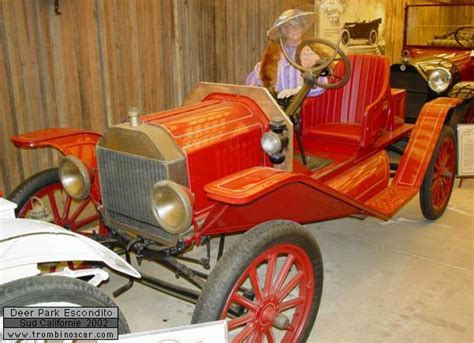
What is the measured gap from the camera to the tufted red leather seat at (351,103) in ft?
13.8

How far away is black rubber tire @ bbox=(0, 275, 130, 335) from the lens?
182 cm

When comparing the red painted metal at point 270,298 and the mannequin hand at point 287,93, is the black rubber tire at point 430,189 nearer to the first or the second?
the mannequin hand at point 287,93

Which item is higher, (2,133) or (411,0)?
(411,0)

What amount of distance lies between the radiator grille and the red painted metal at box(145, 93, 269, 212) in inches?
8.1

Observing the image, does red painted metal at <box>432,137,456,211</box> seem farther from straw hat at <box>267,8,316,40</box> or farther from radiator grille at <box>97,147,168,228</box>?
radiator grille at <box>97,147,168,228</box>

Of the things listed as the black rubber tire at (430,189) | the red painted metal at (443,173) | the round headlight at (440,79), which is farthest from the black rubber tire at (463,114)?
the black rubber tire at (430,189)

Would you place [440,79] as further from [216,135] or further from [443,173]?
[216,135]

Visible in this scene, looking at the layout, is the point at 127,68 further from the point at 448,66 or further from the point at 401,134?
the point at 448,66

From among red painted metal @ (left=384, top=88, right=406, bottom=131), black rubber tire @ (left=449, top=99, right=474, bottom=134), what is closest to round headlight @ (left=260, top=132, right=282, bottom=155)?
red painted metal @ (left=384, top=88, right=406, bottom=131)

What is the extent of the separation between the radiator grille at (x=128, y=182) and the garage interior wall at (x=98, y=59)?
1.68 meters

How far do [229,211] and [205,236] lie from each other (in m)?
0.22

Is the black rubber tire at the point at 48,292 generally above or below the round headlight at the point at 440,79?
below

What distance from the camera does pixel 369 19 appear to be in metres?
8.23

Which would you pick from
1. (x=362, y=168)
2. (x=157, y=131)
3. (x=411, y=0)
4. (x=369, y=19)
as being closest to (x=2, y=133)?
(x=157, y=131)
